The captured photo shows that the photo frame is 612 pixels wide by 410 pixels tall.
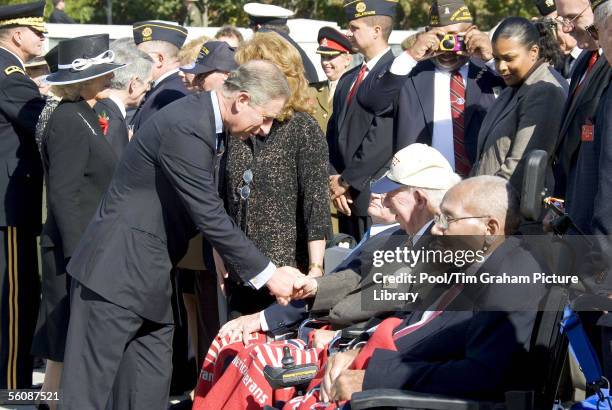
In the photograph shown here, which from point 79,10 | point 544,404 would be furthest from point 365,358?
point 79,10

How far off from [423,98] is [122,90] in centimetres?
175

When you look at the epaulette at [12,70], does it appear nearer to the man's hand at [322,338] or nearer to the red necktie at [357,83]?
the red necktie at [357,83]

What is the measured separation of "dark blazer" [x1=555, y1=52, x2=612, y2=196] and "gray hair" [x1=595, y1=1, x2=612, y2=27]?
518 millimetres

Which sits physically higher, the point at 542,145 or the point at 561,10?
the point at 561,10

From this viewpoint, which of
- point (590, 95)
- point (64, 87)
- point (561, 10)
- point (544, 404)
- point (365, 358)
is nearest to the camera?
point (544, 404)

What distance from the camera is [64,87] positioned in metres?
5.80

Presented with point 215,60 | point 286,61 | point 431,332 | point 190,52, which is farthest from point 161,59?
point 431,332

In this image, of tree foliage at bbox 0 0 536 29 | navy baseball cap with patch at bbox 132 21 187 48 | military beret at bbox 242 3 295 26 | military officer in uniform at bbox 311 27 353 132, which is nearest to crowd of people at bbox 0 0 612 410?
navy baseball cap with patch at bbox 132 21 187 48

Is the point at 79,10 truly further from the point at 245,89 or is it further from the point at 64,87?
the point at 245,89

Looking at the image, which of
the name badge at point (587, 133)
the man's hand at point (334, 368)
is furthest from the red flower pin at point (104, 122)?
the name badge at point (587, 133)

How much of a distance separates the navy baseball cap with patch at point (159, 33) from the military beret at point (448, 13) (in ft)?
6.94

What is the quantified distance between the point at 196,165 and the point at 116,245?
0.49 meters

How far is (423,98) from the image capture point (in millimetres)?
6246

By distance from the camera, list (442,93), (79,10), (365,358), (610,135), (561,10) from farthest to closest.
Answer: (79,10)
(442,93)
(561,10)
(365,358)
(610,135)
